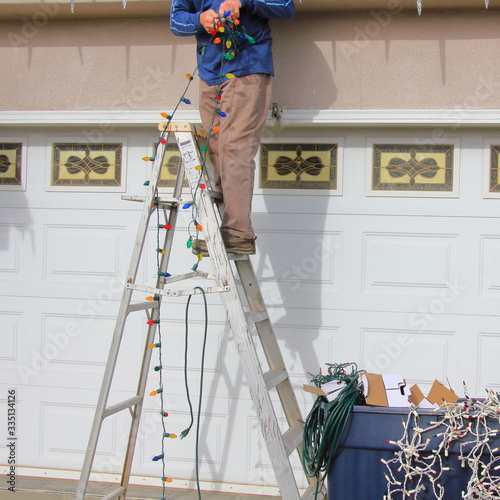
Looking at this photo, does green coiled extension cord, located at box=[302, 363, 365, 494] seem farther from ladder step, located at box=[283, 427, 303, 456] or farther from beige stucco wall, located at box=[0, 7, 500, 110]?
beige stucco wall, located at box=[0, 7, 500, 110]

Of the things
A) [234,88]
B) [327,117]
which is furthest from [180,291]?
[327,117]

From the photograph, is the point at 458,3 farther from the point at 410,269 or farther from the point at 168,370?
the point at 168,370

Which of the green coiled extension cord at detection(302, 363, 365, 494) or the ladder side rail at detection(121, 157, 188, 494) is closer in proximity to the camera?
the green coiled extension cord at detection(302, 363, 365, 494)

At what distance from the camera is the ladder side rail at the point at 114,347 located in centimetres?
273

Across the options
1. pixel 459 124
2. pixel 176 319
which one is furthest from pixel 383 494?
pixel 459 124

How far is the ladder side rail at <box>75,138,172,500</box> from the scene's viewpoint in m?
2.73

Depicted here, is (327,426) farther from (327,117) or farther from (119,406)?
(327,117)

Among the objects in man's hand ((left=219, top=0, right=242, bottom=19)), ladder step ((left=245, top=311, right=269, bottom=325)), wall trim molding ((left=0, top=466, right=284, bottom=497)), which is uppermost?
man's hand ((left=219, top=0, right=242, bottom=19))

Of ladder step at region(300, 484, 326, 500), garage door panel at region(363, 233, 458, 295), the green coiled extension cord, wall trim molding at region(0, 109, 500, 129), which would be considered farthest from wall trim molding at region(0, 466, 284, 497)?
wall trim molding at region(0, 109, 500, 129)

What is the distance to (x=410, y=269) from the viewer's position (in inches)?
135

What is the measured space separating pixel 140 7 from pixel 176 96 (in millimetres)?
484

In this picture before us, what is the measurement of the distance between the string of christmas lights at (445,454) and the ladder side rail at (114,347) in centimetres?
115

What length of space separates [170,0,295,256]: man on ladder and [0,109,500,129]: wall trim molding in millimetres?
495

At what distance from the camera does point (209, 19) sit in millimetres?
2748
